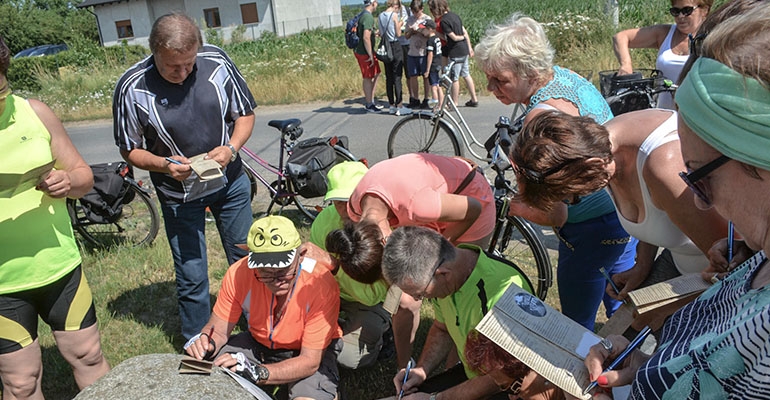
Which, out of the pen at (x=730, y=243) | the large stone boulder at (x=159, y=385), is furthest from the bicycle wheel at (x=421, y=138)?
the pen at (x=730, y=243)

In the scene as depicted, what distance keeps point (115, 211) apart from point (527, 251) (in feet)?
11.9

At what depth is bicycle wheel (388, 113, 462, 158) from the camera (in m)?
6.37

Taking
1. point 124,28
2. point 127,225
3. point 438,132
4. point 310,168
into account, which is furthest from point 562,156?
point 124,28

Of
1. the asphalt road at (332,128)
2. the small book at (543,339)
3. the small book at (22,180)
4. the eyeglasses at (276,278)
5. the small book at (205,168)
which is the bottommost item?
the asphalt road at (332,128)

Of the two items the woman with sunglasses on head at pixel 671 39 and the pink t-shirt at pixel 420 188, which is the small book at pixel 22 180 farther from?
the woman with sunglasses on head at pixel 671 39

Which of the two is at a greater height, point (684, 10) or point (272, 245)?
point (684, 10)

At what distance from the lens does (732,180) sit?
3.39 ft

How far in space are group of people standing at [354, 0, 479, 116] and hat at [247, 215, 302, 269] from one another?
6.80m

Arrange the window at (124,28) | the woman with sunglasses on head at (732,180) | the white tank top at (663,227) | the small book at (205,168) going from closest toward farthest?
the woman with sunglasses on head at (732,180)
the white tank top at (663,227)
the small book at (205,168)
the window at (124,28)

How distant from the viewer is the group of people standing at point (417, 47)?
383 inches

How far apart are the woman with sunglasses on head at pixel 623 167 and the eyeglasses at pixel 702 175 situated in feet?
2.67

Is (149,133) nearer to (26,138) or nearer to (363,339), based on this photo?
(26,138)

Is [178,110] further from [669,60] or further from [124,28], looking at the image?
[124,28]

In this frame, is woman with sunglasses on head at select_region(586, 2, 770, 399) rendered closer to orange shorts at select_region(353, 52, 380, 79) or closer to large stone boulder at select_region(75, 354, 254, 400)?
large stone boulder at select_region(75, 354, 254, 400)
